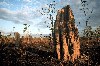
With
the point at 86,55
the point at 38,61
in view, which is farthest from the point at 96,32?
the point at 38,61

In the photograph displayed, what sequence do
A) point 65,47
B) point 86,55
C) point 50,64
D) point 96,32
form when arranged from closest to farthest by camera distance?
point 50,64, point 65,47, point 86,55, point 96,32

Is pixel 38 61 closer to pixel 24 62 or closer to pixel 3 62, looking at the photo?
pixel 24 62

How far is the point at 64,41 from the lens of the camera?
26.5 m

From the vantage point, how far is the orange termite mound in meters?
26.4

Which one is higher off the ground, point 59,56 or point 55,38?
point 55,38

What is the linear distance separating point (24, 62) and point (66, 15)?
8923mm

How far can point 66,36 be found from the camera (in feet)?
87.4

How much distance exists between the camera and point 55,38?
27.2 m

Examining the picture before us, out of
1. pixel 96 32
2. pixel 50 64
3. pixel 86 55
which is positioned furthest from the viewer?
pixel 96 32

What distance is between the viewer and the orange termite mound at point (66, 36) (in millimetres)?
26375

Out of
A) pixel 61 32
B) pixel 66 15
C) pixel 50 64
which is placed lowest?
pixel 50 64

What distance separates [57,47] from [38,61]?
3312 millimetres

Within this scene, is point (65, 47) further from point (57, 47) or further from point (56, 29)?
point (56, 29)

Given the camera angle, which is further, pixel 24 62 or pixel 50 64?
pixel 24 62
